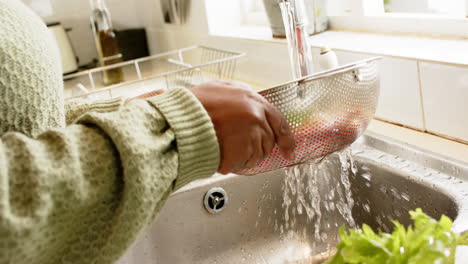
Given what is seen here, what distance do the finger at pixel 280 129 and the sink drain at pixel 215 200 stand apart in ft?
1.35

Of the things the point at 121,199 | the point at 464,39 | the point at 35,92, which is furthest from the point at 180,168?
the point at 464,39

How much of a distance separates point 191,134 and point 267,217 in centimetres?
58

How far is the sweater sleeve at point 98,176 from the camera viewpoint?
41 cm

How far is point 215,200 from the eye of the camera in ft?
3.30

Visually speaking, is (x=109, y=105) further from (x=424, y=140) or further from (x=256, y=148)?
(x=424, y=140)

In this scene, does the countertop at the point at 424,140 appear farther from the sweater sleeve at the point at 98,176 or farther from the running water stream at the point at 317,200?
the sweater sleeve at the point at 98,176

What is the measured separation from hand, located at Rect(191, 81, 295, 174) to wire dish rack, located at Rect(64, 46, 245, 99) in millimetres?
734

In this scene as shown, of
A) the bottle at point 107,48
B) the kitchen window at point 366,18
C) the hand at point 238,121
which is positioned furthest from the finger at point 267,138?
the bottle at point 107,48

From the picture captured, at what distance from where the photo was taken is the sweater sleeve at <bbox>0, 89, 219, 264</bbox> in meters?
0.41

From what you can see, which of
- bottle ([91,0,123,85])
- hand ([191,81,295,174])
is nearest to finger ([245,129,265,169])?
hand ([191,81,295,174])

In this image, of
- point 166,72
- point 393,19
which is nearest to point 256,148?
point 393,19

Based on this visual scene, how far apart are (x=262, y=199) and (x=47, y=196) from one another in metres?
0.65

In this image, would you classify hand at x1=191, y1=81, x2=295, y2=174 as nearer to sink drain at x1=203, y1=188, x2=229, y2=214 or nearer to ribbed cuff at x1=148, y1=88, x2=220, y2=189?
ribbed cuff at x1=148, y1=88, x2=220, y2=189

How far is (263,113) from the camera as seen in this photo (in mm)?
524
